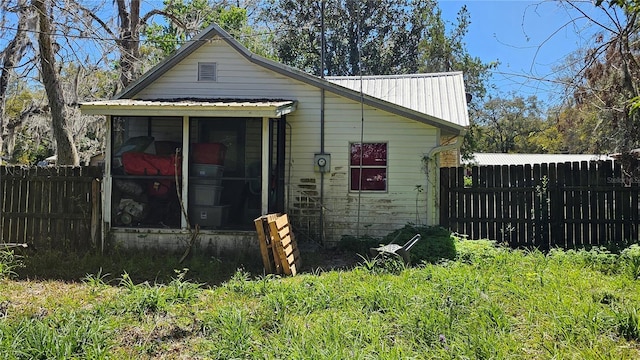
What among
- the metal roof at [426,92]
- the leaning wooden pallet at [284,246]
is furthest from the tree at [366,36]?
the leaning wooden pallet at [284,246]

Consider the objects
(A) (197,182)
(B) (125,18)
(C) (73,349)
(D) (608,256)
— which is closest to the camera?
(C) (73,349)

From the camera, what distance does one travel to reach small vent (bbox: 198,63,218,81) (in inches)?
363

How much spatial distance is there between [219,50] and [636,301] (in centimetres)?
790

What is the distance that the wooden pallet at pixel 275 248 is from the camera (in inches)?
260

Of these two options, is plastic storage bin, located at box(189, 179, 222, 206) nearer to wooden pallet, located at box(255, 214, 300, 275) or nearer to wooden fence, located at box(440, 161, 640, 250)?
wooden pallet, located at box(255, 214, 300, 275)

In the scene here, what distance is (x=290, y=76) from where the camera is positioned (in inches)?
352

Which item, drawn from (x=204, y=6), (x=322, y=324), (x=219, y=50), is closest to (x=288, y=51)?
(x=204, y=6)

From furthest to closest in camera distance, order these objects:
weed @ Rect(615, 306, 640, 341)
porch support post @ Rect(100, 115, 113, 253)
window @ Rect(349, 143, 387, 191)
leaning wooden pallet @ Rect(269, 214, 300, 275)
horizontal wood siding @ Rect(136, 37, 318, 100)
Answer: horizontal wood siding @ Rect(136, 37, 318, 100) < window @ Rect(349, 143, 387, 191) < porch support post @ Rect(100, 115, 113, 253) < leaning wooden pallet @ Rect(269, 214, 300, 275) < weed @ Rect(615, 306, 640, 341)

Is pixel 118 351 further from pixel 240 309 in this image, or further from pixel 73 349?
pixel 240 309

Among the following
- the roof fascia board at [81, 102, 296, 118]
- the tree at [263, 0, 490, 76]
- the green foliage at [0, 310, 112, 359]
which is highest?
the tree at [263, 0, 490, 76]

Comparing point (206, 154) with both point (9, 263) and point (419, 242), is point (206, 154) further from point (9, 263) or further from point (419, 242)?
point (419, 242)

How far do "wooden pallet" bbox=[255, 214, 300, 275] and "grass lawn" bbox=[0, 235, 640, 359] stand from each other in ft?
1.04

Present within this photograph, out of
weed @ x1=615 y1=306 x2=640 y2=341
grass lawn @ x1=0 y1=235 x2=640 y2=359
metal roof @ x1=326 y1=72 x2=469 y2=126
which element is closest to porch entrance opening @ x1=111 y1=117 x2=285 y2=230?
grass lawn @ x1=0 y1=235 x2=640 y2=359

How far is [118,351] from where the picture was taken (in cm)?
393
